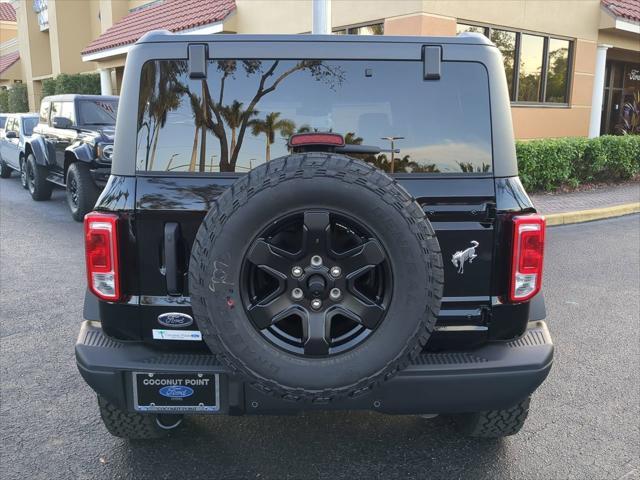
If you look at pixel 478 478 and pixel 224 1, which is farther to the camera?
pixel 224 1

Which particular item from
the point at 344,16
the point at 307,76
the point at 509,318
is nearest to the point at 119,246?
the point at 307,76

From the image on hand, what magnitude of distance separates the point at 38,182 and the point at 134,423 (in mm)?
9078

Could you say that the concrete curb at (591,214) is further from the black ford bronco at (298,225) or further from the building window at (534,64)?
the black ford bronco at (298,225)

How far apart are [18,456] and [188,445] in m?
0.83

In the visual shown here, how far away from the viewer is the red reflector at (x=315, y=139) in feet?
7.53

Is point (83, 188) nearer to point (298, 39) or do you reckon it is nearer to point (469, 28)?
point (298, 39)

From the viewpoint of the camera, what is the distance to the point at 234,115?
243cm

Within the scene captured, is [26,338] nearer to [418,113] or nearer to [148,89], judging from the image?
Result: [148,89]

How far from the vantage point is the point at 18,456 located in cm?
283

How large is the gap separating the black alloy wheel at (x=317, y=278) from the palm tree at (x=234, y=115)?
53cm

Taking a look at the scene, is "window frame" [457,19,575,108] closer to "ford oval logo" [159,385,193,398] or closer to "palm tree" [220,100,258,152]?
"palm tree" [220,100,258,152]

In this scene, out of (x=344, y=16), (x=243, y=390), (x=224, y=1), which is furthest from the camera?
(x=224, y=1)

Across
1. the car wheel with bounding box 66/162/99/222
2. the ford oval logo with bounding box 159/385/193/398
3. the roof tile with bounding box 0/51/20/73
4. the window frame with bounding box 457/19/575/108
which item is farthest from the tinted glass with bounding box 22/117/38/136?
the roof tile with bounding box 0/51/20/73

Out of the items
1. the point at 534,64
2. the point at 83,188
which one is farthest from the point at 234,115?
the point at 534,64
